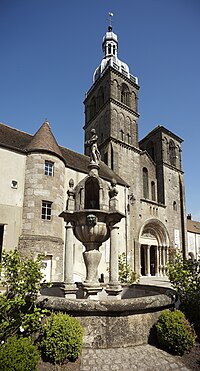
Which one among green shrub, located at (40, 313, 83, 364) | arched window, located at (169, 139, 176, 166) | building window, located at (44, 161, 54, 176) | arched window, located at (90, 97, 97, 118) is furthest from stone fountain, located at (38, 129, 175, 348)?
arched window, located at (169, 139, 176, 166)

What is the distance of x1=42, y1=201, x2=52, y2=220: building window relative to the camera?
15836 millimetres

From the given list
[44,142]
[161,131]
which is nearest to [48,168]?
[44,142]

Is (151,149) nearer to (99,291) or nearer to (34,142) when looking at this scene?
(34,142)

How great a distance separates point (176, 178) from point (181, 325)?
96.6 ft

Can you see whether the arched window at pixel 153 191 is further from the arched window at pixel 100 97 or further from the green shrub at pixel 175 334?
the green shrub at pixel 175 334

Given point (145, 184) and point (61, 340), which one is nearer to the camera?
point (61, 340)

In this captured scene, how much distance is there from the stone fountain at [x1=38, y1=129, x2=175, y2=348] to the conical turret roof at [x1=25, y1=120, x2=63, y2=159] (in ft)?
30.8

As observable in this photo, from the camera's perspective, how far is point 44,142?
1725cm

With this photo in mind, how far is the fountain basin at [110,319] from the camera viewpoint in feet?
16.2

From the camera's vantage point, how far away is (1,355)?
3650mm

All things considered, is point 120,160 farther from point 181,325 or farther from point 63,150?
point 181,325

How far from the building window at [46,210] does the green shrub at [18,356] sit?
11984mm


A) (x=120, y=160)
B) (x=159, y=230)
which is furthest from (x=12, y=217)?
(x=159, y=230)

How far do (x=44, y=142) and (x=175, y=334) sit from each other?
15021mm
